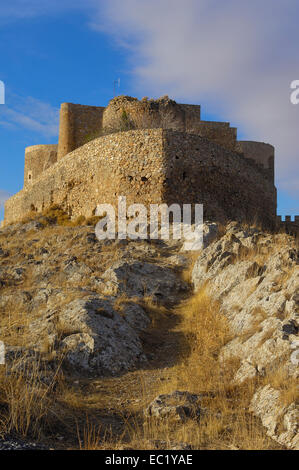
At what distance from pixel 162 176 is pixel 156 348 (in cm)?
894

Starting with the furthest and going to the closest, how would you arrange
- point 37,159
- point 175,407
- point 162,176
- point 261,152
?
point 37,159, point 261,152, point 162,176, point 175,407

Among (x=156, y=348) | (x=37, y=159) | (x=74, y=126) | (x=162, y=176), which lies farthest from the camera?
(x=37, y=159)

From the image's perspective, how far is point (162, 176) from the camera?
15016 millimetres

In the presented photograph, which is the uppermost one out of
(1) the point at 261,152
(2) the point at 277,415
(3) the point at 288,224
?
(1) the point at 261,152

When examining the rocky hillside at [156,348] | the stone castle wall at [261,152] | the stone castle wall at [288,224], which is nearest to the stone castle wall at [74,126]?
the stone castle wall at [261,152]

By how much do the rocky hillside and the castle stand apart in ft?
15.7

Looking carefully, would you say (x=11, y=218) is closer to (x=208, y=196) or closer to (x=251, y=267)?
(x=208, y=196)

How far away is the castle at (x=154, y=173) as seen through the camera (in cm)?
1525

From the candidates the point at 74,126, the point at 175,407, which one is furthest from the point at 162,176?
the point at 175,407

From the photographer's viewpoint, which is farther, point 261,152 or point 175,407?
point 261,152

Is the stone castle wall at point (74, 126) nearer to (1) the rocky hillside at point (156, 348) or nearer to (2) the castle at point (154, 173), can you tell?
(2) the castle at point (154, 173)

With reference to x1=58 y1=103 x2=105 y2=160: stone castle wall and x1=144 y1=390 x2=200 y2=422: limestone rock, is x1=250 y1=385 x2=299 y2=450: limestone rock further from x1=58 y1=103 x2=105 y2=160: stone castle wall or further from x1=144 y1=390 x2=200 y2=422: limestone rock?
x1=58 y1=103 x2=105 y2=160: stone castle wall

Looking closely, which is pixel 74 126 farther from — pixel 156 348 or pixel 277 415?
pixel 277 415
